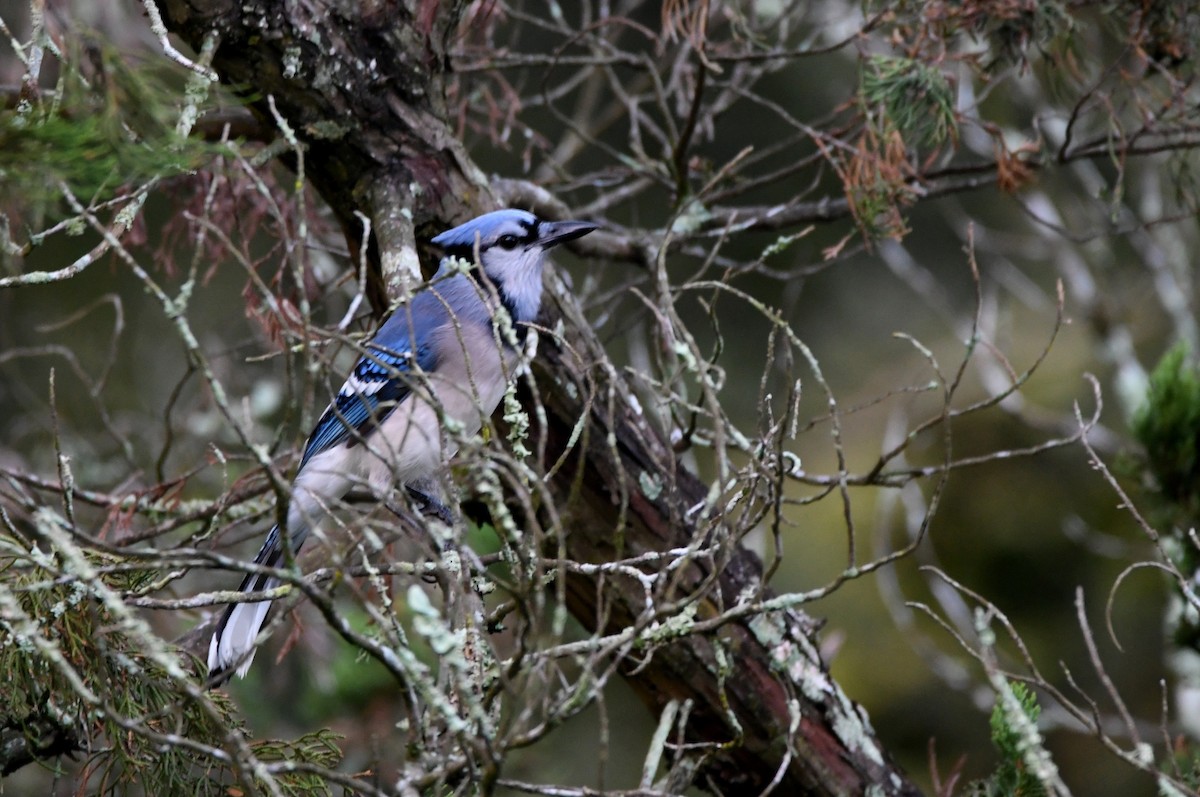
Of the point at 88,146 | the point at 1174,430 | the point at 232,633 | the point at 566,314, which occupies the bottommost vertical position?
the point at 1174,430

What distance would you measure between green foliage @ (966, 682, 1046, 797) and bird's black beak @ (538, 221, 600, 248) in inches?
51.9

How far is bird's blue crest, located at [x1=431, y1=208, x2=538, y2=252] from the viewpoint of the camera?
95.0 inches

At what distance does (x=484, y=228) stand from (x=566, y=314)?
0.80ft

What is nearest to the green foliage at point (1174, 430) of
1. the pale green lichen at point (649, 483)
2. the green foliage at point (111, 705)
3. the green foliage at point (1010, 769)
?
the green foliage at point (1010, 769)

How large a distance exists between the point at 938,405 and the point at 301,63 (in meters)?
4.38

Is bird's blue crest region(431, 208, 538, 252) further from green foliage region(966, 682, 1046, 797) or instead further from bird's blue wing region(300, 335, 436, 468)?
green foliage region(966, 682, 1046, 797)

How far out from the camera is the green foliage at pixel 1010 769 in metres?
2.02

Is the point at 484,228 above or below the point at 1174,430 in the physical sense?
above

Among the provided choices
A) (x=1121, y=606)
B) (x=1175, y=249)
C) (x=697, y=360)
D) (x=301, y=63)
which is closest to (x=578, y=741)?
(x=1121, y=606)

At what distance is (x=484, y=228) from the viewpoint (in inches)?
97.6

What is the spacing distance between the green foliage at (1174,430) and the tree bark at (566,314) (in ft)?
2.69

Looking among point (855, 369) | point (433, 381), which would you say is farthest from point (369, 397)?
point (855, 369)

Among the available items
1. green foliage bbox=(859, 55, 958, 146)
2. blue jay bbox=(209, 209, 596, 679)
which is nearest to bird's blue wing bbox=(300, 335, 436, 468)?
blue jay bbox=(209, 209, 596, 679)

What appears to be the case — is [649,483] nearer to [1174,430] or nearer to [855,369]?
[1174,430]
